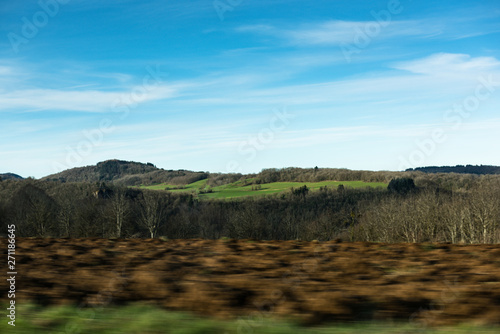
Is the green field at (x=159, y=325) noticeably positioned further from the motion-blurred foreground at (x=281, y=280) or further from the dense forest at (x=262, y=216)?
the dense forest at (x=262, y=216)

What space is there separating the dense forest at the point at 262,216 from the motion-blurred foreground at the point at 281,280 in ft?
80.0

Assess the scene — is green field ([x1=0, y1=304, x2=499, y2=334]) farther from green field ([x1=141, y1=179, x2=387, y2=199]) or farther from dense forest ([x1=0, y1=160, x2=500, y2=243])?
green field ([x1=141, y1=179, x2=387, y2=199])

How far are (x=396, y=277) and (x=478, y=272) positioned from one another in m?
1.30

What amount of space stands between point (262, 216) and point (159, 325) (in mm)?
62502

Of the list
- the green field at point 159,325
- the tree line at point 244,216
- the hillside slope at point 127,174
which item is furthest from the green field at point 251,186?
the green field at point 159,325

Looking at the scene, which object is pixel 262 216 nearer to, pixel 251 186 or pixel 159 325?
pixel 251 186

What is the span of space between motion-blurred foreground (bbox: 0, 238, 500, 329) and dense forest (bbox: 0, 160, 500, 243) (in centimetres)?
2439

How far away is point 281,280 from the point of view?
632 centimetres

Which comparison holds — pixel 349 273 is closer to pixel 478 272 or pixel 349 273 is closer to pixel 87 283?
pixel 478 272

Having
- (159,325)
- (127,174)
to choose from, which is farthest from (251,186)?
(159,325)

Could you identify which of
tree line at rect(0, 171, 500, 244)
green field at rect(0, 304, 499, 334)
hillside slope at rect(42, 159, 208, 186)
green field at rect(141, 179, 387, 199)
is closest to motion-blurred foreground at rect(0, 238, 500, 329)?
green field at rect(0, 304, 499, 334)

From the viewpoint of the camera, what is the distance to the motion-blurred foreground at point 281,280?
512cm

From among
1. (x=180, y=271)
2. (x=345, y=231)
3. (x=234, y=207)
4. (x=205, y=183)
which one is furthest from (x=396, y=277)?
(x=205, y=183)

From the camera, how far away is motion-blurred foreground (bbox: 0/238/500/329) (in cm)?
512
